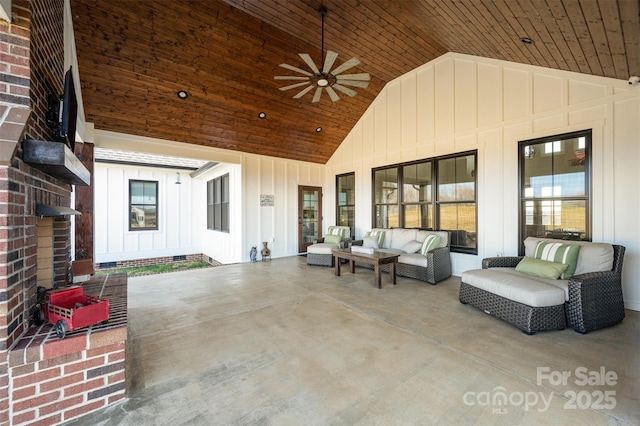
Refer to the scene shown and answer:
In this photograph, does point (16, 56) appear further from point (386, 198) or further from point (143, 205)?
point (143, 205)

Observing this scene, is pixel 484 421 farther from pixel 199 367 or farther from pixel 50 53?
pixel 50 53

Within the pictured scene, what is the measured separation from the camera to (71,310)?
177 centimetres

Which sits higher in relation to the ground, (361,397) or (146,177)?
(146,177)

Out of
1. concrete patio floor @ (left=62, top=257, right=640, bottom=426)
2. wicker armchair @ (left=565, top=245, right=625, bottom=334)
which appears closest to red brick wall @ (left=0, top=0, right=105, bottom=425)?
concrete patio floor @ (left=62, top=257, right=640, bottom=426)

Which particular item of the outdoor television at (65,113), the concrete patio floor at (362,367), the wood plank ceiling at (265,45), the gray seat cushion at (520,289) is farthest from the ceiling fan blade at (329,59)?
the gray seat cushion at (520,289)

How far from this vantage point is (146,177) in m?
8.62

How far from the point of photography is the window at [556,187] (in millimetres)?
4023

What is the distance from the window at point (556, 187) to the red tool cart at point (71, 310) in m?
5.74

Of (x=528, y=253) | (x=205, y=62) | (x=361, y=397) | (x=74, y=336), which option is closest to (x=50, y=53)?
(x=74, y=336)

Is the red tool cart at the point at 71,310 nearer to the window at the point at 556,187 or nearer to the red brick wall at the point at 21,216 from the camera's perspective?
the red brick wall at the point at 21,216

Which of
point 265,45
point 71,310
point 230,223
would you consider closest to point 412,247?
point 265,45

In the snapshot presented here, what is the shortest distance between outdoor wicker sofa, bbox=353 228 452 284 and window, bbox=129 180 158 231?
23.3 feet

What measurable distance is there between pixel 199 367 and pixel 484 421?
2157 millimetres

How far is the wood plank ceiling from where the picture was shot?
10.2 feet
